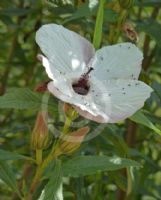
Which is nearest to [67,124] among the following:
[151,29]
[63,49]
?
[63,49]

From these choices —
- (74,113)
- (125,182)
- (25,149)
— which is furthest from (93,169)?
(25,149)

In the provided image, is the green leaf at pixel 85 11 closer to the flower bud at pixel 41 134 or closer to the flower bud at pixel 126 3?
the flower bud at pixel 126 3

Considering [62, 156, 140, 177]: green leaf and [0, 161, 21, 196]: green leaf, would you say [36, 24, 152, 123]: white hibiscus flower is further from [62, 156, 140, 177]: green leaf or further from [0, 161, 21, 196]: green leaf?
[0, 161, 21, 196]: green leaf

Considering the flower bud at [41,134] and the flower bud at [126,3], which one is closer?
the flower bud at [41,134]

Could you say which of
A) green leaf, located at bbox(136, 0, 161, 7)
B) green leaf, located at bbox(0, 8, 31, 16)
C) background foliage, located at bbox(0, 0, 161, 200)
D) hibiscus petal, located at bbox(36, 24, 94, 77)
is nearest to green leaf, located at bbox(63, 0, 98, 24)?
background foliage, located at bbox(0, 0, 161, 200)

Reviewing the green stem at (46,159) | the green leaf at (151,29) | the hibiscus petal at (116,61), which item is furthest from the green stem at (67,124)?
the green leaf at (151,29)

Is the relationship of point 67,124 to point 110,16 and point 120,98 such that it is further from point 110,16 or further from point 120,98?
point 110,16

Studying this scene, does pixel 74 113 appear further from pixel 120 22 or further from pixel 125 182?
pixel 125 182
